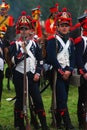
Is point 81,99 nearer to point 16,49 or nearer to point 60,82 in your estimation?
point 60,82

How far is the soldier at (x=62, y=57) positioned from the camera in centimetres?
989

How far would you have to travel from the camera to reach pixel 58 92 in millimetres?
9984

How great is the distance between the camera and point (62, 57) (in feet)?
32.6

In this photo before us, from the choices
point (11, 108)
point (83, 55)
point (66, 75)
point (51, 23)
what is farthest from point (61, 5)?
point (66, 75)

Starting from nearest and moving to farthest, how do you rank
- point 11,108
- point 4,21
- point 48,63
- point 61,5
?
point 48,63
point 4,21
point 11,108
point 61,5

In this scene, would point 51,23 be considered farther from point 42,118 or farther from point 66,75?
point 42,118

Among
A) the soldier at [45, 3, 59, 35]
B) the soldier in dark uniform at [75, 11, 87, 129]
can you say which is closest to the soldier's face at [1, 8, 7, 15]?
the soldier at [45, 3, 59, 35]

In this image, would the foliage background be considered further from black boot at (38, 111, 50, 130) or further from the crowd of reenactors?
black boot at (38, 111, 50, 130)

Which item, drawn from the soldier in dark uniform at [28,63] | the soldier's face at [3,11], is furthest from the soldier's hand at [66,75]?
the soldier's face at [3,11]

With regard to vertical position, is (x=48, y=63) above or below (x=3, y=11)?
below

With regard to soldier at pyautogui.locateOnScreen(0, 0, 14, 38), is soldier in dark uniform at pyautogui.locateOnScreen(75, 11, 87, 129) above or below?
below

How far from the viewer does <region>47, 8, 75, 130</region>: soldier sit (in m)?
A: 9.89

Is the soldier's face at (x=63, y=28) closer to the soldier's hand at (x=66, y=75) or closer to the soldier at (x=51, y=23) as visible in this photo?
the soldier at (x=51, y=23)

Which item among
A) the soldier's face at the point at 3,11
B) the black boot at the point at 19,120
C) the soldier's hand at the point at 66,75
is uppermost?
the soldier's face at the point at 3,11
